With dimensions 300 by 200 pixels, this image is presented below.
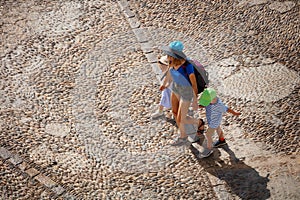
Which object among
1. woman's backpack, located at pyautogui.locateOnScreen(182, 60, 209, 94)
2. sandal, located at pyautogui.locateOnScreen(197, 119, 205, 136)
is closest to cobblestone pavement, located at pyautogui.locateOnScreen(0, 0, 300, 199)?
sandal, located at pyautogui.locateOnScreen(197, 119, 205, 136)

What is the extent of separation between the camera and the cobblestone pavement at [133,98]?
336 inches

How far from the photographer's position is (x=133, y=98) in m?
9.84

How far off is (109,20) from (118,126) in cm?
287

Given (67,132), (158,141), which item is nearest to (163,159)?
(158,141)

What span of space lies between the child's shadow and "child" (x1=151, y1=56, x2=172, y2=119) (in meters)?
0.83

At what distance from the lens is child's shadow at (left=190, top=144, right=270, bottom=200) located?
8266mm

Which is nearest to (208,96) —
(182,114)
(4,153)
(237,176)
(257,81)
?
(182,114)

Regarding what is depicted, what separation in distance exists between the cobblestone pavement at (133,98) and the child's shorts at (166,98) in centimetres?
40

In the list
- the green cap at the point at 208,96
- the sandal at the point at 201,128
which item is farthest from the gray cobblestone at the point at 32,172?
the green cap at the point at 208,96

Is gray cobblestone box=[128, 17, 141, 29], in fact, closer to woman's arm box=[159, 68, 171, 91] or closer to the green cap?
woman's arm box=[159, 68, 171, 91]

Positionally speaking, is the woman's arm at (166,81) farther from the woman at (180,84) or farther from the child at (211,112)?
the child at (211,112)

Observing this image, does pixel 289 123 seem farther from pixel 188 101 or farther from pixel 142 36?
pixel 142 36

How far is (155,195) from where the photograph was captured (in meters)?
8.35

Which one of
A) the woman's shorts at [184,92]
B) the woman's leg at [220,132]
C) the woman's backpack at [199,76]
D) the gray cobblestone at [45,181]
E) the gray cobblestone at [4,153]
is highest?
the woman's backpack at [199,76]
